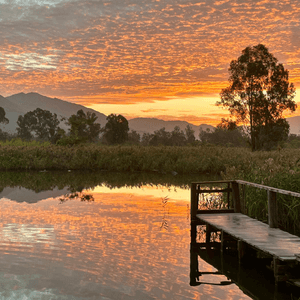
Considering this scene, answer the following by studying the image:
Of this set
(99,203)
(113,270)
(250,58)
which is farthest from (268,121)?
(113,270)

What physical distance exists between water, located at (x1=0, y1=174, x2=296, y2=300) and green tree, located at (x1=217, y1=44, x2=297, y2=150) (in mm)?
37770

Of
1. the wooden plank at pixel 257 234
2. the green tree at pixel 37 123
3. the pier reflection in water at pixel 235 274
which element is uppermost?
the green tree at pixel 37 123

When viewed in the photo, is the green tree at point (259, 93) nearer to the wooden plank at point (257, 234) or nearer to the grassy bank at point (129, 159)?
the grassy bank at point (129, 159)

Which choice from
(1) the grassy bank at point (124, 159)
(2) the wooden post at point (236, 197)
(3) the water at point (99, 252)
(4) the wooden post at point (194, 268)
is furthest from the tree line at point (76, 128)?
(4) the wooden post at point (194, 268)

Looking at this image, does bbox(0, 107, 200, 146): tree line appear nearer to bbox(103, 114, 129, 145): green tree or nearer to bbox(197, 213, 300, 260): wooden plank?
bbox(103, 114, 129, 145): green tree

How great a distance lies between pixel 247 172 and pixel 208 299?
29.3 ft

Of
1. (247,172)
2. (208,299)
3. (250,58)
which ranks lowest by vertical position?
(208,299)

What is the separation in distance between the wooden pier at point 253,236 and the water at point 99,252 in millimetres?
840

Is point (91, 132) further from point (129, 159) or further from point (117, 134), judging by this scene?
point (129, 159)

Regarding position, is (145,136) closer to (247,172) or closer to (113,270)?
(247,172)

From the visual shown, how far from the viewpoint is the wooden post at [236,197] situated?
13656 mm

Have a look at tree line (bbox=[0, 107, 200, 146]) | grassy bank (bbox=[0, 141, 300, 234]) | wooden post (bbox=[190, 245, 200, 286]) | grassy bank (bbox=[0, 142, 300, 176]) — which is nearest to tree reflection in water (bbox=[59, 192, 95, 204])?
wooden post (bbox=[190, 245, 200, 286])

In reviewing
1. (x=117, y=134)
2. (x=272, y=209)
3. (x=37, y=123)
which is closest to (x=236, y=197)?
Answer: (x=272, y=209)

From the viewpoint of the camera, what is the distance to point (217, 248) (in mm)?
12312
